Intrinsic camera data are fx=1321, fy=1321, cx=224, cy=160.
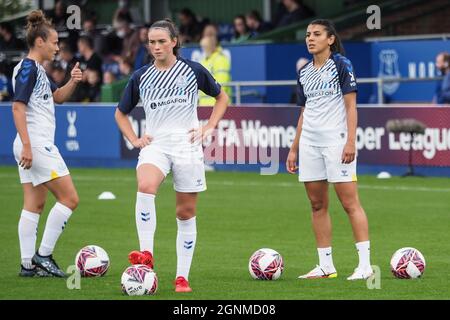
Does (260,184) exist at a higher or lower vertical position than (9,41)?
lower

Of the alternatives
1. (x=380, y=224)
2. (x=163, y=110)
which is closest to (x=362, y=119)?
(x=380, y=224)

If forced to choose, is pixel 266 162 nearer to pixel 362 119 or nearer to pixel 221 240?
pixel 362 119

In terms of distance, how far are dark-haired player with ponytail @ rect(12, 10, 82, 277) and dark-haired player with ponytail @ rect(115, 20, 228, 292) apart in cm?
104

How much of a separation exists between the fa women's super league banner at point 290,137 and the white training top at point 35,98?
10445 millimetres

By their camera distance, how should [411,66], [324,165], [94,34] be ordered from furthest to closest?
[94,34] → [411,66] → [324,165]

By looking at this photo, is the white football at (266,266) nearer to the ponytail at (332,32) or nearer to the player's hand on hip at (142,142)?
the player's hand on hip at (142,142)

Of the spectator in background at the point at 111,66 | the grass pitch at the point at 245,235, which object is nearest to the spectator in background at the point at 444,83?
the grass pitch at the point at 245,235

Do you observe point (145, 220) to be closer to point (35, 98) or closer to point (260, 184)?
point (35, 98)

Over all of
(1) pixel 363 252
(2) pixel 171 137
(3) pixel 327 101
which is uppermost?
(3) pixel 327 101

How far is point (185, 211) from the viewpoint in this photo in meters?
10.3

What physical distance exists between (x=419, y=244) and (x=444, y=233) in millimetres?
1012

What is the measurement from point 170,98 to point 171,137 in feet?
1.01

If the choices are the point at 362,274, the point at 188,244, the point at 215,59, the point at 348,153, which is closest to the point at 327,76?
the point at 348,153

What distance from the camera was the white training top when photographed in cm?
1109
